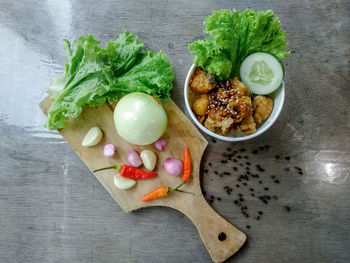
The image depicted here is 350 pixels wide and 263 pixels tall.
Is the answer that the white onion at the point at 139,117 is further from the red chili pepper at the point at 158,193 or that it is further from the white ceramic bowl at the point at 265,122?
the red chili pepper at the point at 158,193

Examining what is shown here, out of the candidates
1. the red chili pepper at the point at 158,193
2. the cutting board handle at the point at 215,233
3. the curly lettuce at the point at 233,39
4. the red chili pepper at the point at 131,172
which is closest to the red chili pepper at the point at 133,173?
the red chili pepper at the point at 131,172

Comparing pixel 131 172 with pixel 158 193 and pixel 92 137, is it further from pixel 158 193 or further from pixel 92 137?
pixel 92 137

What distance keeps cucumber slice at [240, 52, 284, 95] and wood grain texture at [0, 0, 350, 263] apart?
1.71ft

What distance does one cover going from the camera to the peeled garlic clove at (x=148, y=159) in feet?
6.89

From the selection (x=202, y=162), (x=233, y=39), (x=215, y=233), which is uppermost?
(x=233, y=39)

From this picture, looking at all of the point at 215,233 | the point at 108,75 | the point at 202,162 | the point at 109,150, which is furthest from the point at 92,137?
the point at 215,233

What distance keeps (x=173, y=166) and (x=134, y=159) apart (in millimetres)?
286

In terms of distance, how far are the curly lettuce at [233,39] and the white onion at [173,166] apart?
2.23 feet

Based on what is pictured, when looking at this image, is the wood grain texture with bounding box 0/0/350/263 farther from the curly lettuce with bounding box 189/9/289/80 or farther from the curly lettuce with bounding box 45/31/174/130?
the curly lettuce with bounding box 189/9/289/80

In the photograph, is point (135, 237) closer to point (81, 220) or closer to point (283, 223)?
point (81, 220)

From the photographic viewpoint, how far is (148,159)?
6.88 feet

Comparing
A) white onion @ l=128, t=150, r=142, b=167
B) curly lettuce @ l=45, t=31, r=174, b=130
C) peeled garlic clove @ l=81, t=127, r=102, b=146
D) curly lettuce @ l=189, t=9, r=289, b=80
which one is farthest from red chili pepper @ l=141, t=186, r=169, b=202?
curly lettuce @ l=189, t=9, r=289, b=80

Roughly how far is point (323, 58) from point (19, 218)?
2681 millimetres

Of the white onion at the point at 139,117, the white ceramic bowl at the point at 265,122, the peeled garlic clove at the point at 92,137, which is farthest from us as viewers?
the peeled garlic clove at the point at 92,137
